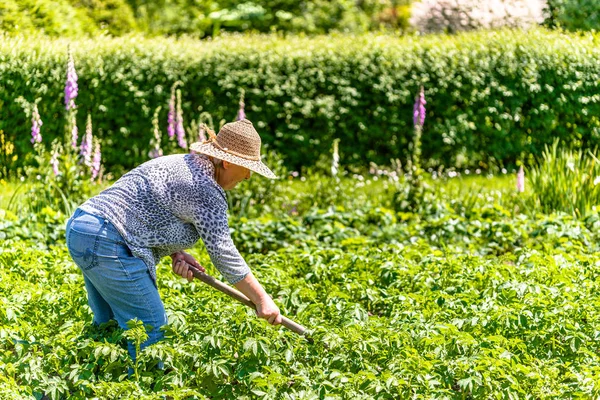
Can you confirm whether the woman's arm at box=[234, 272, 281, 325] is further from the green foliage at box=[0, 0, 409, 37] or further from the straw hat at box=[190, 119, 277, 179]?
the green foliage at box=[0, 0, 409, 37]

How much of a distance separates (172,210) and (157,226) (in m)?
0.11

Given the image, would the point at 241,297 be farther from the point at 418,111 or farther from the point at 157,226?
the point at 418,111

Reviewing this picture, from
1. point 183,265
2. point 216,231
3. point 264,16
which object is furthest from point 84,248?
point 264,16

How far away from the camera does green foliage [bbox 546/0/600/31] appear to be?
11.9 meters

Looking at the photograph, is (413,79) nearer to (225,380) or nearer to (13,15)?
(13,15)

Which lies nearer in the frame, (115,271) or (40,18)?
(115,271)

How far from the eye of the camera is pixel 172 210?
4.00m

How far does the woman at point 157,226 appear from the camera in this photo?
13.0 feet

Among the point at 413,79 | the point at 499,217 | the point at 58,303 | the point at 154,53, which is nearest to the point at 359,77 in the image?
the point at 413,79

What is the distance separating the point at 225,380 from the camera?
167 inches

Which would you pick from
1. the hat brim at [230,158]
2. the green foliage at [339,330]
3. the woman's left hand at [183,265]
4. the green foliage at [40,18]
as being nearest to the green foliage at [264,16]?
the green foliage at [40,18]

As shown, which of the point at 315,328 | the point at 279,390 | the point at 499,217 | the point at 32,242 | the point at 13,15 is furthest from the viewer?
the point at 13,15

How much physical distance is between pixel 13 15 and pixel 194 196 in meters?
7.10

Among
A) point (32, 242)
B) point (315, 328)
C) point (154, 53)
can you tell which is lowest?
point (32, 242)
